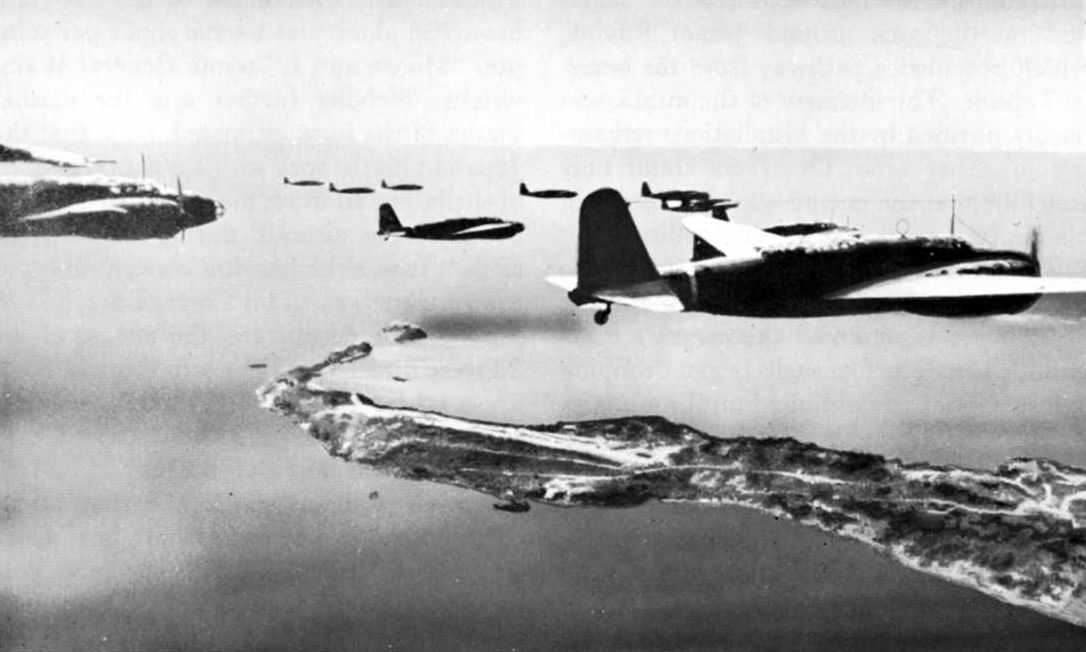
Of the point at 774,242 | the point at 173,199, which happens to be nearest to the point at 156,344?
the point at 173,199

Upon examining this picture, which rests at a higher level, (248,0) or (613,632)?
(248,0)

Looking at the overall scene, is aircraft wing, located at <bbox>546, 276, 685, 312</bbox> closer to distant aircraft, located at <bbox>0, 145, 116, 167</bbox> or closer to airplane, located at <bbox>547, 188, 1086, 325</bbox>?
airplane, located at <bbox>547, 188, 1086, 325</bbox>

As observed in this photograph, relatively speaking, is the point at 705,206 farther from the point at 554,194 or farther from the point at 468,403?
the point at 468,403

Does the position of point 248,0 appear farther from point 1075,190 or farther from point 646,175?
point 1075,190

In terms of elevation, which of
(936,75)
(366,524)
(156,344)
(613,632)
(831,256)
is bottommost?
(613,632)

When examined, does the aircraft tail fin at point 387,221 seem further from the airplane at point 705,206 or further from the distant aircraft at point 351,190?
the airplane at point 705,206

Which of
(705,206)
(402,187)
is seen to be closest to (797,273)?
(705,206)
